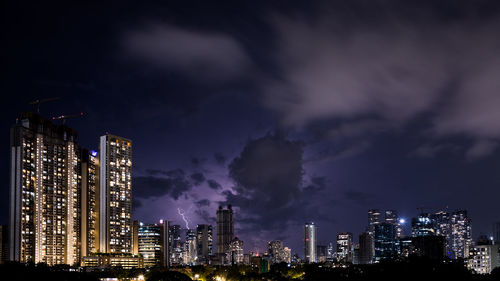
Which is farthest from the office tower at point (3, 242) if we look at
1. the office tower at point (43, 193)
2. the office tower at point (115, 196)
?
the office tower at point (115, 196)

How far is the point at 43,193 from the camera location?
156 metres

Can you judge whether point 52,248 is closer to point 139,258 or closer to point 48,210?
point 48,210

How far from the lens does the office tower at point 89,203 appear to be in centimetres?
17675

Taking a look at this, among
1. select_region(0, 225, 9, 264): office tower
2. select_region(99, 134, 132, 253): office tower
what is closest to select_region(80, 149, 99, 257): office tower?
select_region(99, 134, 132, 253): office tower

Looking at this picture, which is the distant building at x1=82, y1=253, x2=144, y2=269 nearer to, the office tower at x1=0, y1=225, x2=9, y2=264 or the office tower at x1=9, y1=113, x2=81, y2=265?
the office tower at x1=9, y1=113, x2=81, y2=265

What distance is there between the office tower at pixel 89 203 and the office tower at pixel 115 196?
8.46ft

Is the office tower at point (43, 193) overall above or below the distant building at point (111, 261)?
above

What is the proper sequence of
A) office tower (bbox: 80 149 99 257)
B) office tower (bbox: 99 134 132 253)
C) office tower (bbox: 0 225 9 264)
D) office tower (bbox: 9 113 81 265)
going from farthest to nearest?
office tower (bbox: 99 134 132 253) → office tower (bbox: 80 149 99 257) → office tower (bbox: 0 225 9 264) → office tower (bbox: 9 113 81 265)

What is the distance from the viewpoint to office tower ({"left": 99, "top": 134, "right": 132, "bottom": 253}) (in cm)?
18062

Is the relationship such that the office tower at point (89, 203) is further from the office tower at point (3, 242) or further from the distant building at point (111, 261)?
the office tower at point (3, 242)

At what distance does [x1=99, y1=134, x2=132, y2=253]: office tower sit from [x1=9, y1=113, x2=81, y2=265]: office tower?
907 centimetres

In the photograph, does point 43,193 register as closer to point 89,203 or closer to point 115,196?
point 89,203

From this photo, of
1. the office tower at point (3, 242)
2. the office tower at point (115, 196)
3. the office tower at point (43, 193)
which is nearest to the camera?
the office tower at point (43, 193)

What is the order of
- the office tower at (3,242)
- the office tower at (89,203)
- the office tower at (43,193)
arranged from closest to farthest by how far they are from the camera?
the office tower at (43,193) < the office tower at (3,242) < the office tower at (89,203)
